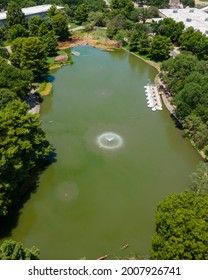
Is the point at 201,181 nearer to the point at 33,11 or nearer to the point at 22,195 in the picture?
the point at 22,195

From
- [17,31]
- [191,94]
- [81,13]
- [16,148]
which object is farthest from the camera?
[81,13]

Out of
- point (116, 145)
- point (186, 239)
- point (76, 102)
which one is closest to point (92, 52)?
point (76, 102)

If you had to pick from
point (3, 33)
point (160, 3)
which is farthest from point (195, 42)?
point (3, 33)

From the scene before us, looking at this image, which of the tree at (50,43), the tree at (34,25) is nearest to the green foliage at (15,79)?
the tree at (50,43)

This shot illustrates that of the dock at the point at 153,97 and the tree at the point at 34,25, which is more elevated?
the tree at the point at 34,25

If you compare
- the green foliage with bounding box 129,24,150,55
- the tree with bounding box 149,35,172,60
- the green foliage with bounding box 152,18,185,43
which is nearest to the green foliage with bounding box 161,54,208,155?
the tree with bounding box 149,35,172,60

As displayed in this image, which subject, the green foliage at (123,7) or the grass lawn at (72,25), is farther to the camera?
the grass lawn at (72,25)

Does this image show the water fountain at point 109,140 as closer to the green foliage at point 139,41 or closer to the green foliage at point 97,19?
the green foliage at point 139,41
